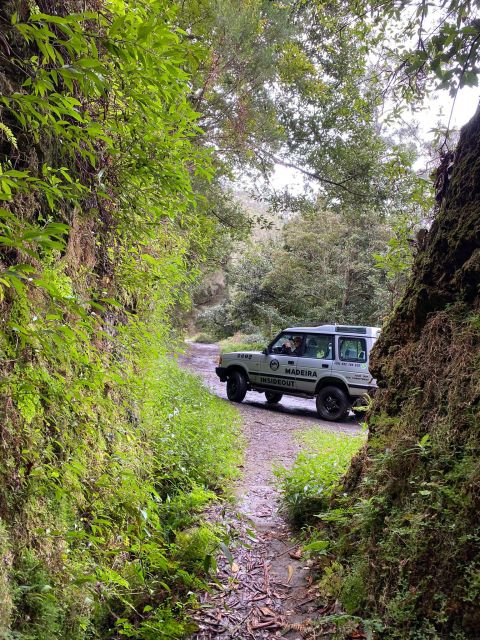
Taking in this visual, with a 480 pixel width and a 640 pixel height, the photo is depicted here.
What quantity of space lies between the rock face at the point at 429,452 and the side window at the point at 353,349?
19.4ft

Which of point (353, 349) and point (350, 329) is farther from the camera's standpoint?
point (350, 329)

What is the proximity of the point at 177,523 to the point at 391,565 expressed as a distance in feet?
7.53

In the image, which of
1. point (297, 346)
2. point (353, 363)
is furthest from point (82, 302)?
point (297, 346)

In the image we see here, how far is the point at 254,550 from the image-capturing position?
4.18 m

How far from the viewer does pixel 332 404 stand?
34.7 ft

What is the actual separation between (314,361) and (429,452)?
791 centimetres

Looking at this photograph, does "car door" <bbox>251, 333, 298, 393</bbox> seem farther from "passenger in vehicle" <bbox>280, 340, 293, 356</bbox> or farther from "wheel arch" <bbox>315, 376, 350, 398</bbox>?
"wheel arch" <bbox>315, 376, 350, 398</bbox>

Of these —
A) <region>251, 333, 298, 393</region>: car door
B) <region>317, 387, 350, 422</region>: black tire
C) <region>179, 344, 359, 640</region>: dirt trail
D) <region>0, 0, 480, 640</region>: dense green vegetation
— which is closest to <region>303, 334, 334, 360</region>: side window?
<region>251, 333, 298, 393</region>: car door

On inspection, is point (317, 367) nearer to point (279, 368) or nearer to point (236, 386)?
point (279, 368)

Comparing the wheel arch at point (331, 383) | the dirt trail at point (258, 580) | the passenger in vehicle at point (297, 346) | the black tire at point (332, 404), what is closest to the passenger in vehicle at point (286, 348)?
the passenger in vehicle at point (297, 346)

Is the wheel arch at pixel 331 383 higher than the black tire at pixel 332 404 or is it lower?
higher

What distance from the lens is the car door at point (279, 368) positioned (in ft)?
36.7

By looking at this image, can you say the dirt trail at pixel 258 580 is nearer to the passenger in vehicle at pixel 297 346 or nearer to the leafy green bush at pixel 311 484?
the leafy green bush at pixel 311 484

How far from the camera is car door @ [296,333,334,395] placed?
10633mm
